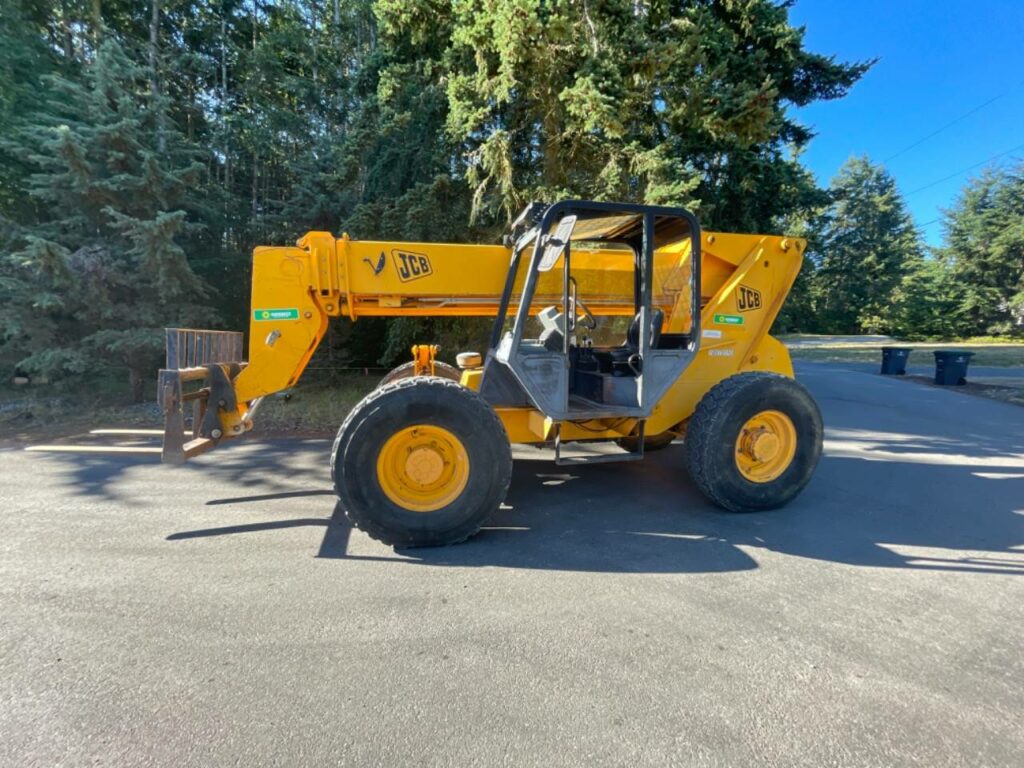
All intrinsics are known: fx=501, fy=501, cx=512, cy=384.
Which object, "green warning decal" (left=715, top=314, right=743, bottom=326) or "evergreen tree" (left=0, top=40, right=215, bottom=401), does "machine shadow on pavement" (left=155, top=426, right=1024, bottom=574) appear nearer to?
"green warning decal" (left=715, top=314, right=743, bottom=326)

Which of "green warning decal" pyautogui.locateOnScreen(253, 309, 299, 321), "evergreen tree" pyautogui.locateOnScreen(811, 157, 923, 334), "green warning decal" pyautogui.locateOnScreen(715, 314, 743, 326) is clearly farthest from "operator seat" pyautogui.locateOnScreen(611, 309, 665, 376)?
"evergreen tree" pyautogui.locateOnScreen(811, 157, 923, 334)

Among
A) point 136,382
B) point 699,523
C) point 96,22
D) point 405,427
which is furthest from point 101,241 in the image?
point 699,523

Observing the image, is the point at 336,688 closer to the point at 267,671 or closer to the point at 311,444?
the point at 267,671

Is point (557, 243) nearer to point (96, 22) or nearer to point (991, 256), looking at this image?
point (96, 22)

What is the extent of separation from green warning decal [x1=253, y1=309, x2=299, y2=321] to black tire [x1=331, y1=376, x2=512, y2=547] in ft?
4.20

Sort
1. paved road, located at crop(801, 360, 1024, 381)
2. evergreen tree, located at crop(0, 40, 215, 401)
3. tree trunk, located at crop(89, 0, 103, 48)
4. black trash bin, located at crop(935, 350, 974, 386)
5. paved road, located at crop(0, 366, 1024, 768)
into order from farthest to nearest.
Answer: paved road, located at crop(801, 360, 1024, 381), black trash bin, located at crop(935, 350, 974, 386), tree trunk, located at crop(89, 0, 103, 48), evergreen tree, located at crop(0, 40, 215, 401), paved road, located at crop(0, 366, 1024, 768)

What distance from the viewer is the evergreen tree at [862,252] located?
150ft

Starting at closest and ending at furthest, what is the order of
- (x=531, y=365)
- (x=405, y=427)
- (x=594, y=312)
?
(x=405, y=427), (x=531, y=365), (x=594, y=312)

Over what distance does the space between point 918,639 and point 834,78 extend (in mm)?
12488

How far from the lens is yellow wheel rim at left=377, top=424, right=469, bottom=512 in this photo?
358 centimetres

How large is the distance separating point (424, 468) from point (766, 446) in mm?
2861

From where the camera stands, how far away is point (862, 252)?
47375mm

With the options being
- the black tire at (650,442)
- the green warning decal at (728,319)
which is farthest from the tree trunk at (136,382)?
the green warning decal at (728,319)

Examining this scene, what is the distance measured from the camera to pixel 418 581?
308 cm
